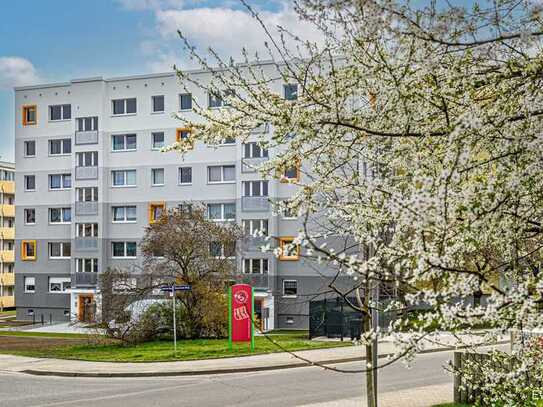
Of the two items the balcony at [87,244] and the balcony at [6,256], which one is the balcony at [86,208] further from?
the balcony at [6,256]

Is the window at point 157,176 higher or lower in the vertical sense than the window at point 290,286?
higher

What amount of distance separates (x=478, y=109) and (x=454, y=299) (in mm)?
1201

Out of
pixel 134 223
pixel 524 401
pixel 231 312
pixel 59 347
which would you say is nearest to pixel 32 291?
pixel 134 223

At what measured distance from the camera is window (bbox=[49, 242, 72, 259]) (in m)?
57.8

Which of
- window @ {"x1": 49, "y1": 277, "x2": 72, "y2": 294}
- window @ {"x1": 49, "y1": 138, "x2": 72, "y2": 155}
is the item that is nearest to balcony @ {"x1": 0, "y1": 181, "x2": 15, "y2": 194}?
window @ {"x1": 49, "y1": 138, "x2": 72, "y2": 155}

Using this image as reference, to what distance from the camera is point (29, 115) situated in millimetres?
59406

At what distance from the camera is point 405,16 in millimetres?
4824

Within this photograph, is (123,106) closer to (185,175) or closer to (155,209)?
(185,175)

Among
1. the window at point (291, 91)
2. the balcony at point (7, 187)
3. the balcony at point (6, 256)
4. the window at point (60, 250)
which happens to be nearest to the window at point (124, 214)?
the window at point (60, 250)

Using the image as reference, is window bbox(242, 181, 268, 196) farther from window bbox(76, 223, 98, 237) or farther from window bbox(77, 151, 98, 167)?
window bbox(76, 223, 98, 237)

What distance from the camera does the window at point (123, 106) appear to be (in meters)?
55.5

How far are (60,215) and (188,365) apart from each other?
3672 cm

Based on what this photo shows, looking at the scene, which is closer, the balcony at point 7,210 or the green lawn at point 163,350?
the green lawn at point 163,350

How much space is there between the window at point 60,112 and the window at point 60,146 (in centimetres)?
157
